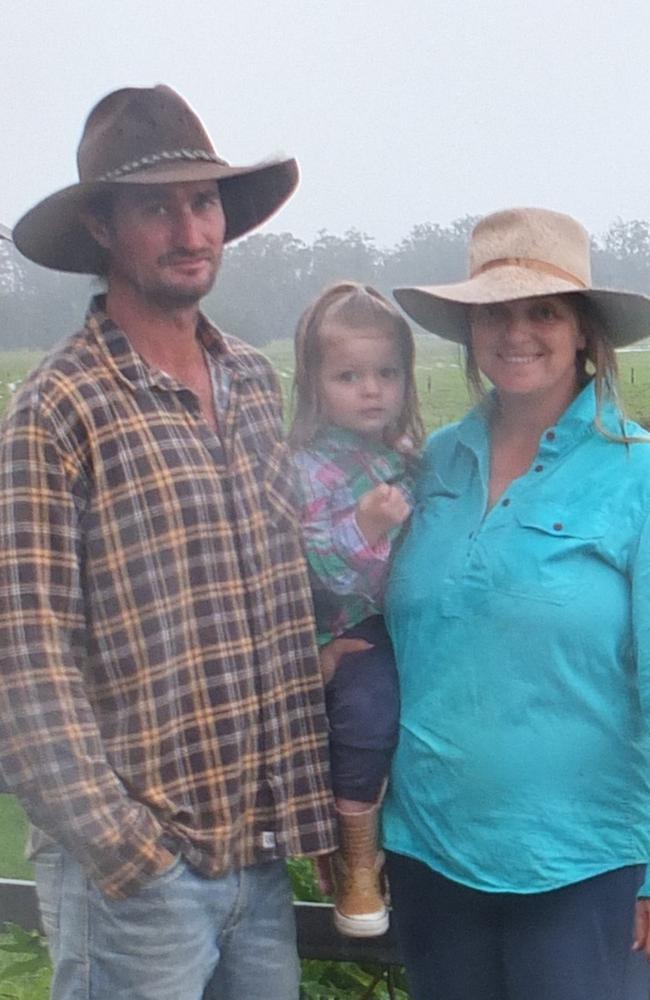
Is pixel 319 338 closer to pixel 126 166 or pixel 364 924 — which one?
pixel 126 166

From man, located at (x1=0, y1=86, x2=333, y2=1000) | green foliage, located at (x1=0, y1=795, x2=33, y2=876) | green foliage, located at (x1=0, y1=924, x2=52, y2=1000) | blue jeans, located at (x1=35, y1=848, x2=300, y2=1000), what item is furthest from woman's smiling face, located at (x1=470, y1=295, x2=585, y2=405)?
green foliage, located at (x1=0, y1=924, x2=52, y2=1000)

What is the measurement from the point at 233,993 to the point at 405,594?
712 mm

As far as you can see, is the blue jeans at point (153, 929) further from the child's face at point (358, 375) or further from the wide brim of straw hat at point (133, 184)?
the wide brim of straw hat at point (133, 184)

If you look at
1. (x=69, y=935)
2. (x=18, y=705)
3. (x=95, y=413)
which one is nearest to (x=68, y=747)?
(x=18, y=705)

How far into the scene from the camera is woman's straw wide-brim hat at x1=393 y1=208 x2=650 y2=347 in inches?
65.3

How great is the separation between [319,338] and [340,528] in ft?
1.02

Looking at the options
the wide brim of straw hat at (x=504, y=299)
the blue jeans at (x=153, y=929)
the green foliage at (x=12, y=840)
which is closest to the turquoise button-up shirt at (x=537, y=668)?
the wide brim of straw hat at (x=504, y=299)

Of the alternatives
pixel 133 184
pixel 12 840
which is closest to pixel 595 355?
pixel 133 184

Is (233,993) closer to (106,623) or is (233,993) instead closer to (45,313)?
(106,623)

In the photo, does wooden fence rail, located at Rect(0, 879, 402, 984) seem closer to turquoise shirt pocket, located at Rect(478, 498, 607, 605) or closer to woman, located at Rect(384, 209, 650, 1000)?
woman, located at Rect(384, 209, 650, 1000)

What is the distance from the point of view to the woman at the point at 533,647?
160 centimetres

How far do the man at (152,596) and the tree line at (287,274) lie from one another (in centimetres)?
9

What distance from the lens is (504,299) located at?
1.63 m

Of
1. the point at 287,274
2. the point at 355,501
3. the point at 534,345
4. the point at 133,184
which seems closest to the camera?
the point at 133,184
